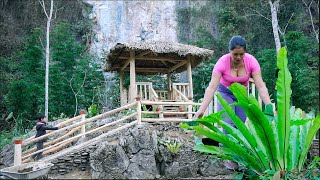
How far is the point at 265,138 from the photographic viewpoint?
1943 millimetres

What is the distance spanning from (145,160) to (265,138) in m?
4.35

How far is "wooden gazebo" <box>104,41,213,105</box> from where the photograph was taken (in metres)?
8.00

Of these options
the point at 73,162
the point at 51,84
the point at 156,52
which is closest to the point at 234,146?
the point at 73,162

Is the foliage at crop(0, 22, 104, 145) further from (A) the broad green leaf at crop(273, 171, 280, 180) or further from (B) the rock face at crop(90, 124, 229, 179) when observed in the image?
(A) the broad green leaf at crop(273, 171, 280, 180)

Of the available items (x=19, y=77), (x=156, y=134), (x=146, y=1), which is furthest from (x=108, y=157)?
(x=146, y=1)

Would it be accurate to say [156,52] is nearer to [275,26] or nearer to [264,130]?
[275,26]

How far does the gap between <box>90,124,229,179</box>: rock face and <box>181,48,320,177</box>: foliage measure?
377 centimetres

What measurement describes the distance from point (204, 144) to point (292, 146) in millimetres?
605

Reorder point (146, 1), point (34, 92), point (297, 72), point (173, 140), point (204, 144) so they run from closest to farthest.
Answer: point (204, 144) < point (173, 140) < point (297, 72) < point (34, 92) < point (146, 1)

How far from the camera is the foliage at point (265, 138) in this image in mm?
1943

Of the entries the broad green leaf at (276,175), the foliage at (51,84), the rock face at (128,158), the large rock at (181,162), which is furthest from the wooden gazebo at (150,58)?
the broad green leaf at (276,175)

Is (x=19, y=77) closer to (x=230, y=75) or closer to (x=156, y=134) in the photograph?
(x=156, y=134)

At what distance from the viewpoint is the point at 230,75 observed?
7.79 feet

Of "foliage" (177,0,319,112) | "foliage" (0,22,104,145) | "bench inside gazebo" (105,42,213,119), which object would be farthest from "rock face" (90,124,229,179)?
"foliage" (0,22,104,145)
